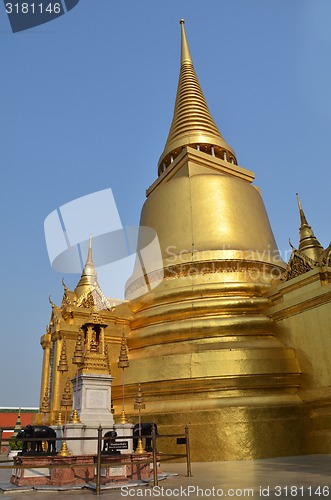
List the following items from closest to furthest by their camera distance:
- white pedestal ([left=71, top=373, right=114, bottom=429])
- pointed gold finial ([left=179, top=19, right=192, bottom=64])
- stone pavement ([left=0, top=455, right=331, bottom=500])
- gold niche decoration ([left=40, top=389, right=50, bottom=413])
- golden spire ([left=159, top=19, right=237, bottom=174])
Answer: stone pavement ([left=0, top=455, right=331, bottom=500])
white pedestal ([left=71, top=373, right=114, bottom=429])
gold niche decoration ([left=40, top=389, right=50, bottom=413])
golden spire ([left=159, top=19, right=237, bottom=174])
pointed gold finial ([left=179, top=19, right=192, bottom=64])

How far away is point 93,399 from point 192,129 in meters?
12.7

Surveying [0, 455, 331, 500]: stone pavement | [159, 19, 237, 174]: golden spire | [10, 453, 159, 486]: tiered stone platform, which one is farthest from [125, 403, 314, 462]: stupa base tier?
[159, 19, 237, 174]: golden spire

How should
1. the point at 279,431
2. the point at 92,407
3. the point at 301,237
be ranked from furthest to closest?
the point at 301,237, the point at 279,431, the point at 92,407

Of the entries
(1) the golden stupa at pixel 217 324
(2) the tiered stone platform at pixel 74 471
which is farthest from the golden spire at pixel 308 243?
(2) the tiered stone platform at pixel 74 471

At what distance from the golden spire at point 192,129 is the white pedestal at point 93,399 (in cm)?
1146

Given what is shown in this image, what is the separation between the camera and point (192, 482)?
5.21m

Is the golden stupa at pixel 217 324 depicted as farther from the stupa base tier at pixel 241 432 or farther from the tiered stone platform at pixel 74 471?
the tiered stone platform at pixel 74 471

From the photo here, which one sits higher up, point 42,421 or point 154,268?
point 154,268

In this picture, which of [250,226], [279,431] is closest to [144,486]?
[279,431]

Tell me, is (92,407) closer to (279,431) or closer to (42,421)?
(279,431)

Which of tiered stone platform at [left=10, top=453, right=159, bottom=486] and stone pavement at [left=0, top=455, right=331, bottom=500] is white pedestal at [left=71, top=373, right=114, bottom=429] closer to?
tiered stone platform at [left=10, top=453, right=159, bottom=486]

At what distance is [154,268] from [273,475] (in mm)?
8980

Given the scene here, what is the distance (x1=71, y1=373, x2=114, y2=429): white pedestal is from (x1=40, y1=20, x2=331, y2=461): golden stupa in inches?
12.3

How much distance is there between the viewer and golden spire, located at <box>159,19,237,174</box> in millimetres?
16828
